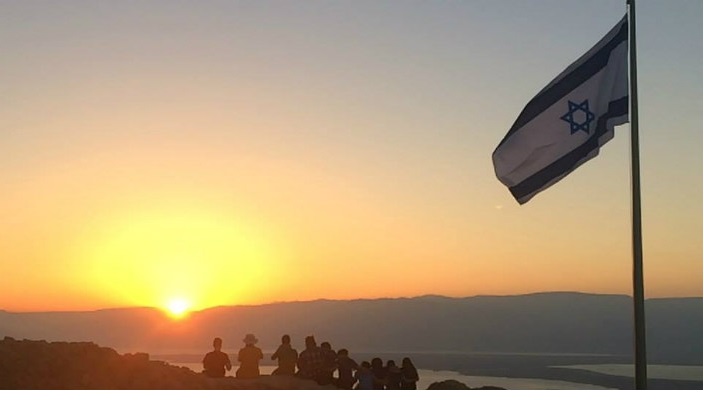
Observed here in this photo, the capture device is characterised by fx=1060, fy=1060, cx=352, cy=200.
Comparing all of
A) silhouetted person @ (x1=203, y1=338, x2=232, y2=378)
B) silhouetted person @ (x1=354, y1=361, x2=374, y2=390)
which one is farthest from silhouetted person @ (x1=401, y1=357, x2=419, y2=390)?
silhouetted person @ (x1=203, y1=338, x2=232, y2=378)

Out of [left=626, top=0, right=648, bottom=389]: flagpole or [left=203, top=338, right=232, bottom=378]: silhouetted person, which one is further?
[left=203, top=338, right=232, bottom=378]: silhouetted person

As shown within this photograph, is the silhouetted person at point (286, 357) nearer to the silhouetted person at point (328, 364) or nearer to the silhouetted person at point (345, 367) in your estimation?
the silhouetted person at point (328, 364)

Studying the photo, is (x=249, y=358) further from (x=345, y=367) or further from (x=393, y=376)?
(x=393, y=376)

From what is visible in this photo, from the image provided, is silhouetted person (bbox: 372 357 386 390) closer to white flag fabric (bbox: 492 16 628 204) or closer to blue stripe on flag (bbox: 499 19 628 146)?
white flag fabric (bbox: 492 16 628 204)

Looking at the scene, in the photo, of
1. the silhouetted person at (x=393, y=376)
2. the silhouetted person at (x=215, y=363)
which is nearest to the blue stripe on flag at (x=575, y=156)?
the silhouetted person at (x=393, y=376)

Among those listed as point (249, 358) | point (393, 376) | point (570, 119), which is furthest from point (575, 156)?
point (249, 358)
